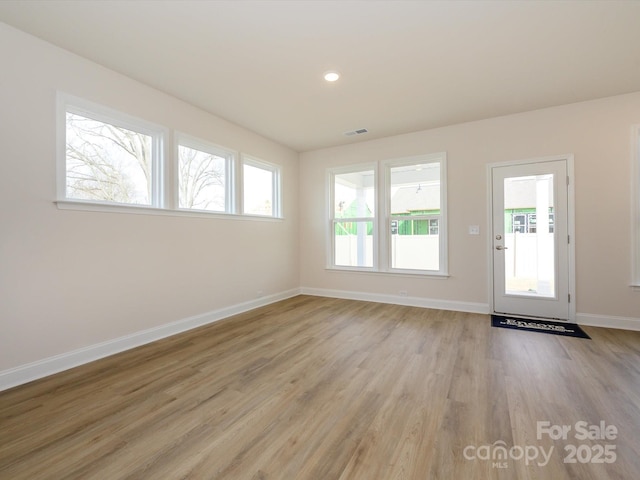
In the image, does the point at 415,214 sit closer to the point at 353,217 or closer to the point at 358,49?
the point at 353,217

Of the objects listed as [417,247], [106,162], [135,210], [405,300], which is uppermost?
[106,162]

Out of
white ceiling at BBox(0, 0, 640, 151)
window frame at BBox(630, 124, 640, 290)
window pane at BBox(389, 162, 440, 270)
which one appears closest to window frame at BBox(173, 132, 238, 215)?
white ceiling at BBox(0, 0, 640, 151)

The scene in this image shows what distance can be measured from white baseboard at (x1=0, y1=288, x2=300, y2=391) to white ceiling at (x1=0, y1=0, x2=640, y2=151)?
2763mm

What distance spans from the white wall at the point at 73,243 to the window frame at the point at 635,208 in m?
5.07

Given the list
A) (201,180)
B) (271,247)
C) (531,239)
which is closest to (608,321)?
(531,239)

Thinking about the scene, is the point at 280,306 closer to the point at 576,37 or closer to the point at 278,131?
the point at 278,131

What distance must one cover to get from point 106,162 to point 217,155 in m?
1.48

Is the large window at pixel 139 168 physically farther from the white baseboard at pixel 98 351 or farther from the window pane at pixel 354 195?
the window pane at pixel 354 195

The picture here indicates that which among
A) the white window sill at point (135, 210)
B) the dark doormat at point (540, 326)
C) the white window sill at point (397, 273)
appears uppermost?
the white window sill at point (135, 210)

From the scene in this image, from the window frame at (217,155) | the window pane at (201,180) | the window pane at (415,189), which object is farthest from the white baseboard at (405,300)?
the window pane at (201,180)

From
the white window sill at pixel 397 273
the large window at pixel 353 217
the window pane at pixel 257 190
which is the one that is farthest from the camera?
the large window at pixel 353 217

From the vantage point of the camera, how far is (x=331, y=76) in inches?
119

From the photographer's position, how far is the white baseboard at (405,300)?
430cm

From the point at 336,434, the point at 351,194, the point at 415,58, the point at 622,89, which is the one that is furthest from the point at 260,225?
the point at 622,89
